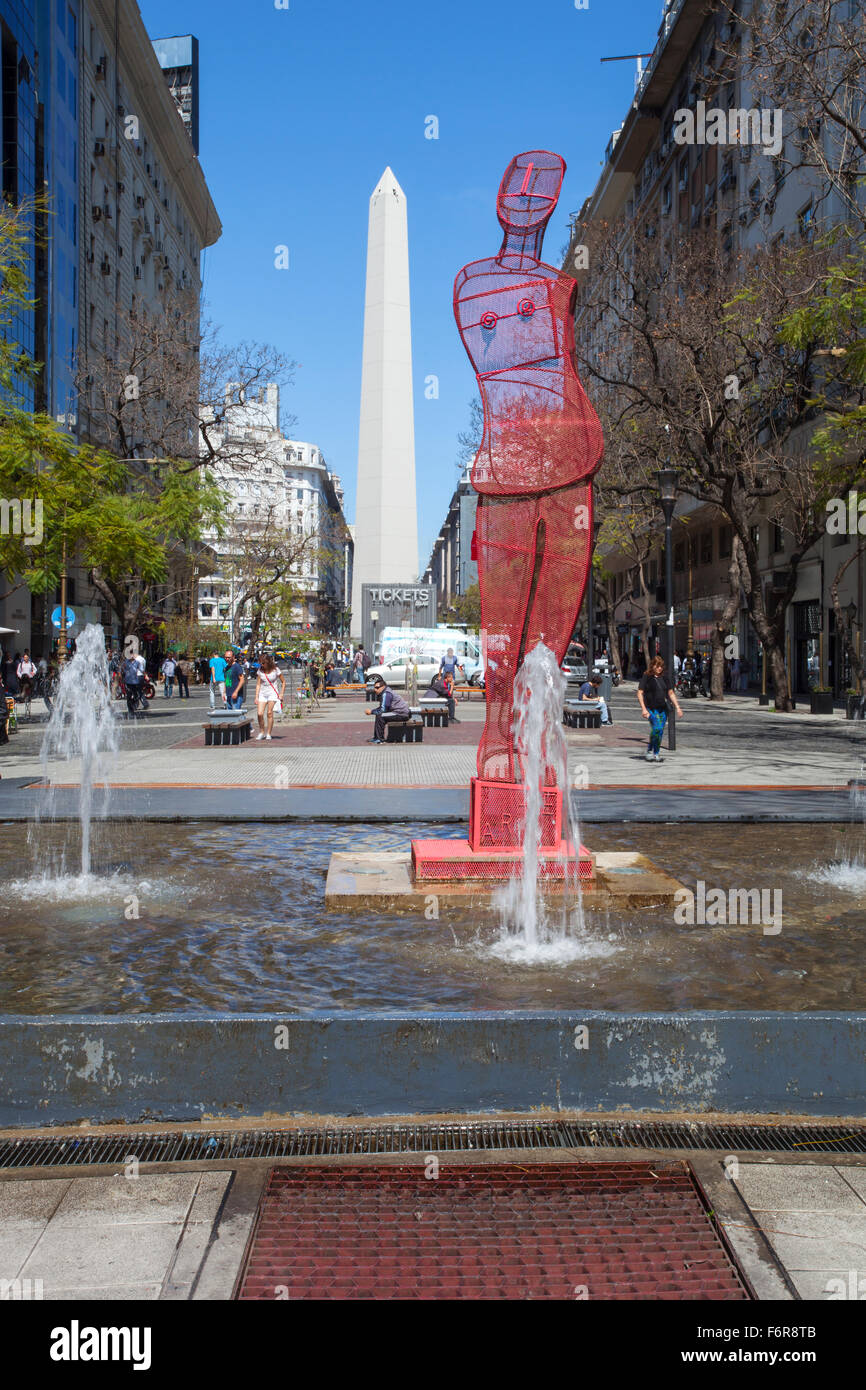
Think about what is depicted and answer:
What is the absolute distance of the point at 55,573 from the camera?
26891 millimetres

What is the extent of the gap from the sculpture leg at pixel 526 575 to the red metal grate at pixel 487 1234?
3800mm

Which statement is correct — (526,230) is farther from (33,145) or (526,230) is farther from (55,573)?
(33,145)

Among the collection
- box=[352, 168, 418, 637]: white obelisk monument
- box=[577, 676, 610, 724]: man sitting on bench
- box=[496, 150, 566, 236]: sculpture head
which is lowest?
box=[577, 676, 610, 724]: man sitting on bench

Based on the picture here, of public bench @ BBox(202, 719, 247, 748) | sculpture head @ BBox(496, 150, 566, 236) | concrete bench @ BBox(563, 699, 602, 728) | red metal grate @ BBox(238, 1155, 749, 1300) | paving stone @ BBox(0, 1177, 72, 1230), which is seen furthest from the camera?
concrete bench @ BBox(563, 699, 602, 728)

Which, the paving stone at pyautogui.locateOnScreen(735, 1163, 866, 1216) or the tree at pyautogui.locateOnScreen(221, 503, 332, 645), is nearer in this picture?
the paving stone at pyautogui.locateOnScreen(735, 1163, 866, 1216)

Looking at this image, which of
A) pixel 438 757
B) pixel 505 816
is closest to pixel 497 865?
pixel 505 816

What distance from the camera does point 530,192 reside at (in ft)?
24.2

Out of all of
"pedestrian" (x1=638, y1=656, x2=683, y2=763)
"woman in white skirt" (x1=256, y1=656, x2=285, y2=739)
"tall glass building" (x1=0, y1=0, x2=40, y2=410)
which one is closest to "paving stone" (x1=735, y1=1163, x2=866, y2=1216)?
"pedestrian" (x1=638, y1=656, x2=683, y2=763)

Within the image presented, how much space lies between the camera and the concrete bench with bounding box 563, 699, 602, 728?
83.2ft

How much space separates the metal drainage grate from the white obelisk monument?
48.2 metres

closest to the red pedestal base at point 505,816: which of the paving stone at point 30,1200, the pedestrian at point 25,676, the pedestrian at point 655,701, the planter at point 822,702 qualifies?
the paving stone at point 30,1200

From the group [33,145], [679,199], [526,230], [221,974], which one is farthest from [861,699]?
[679,199]

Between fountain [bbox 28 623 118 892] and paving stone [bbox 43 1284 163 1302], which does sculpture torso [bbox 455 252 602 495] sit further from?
paving stone [bbox 43 1284 163 1302]
